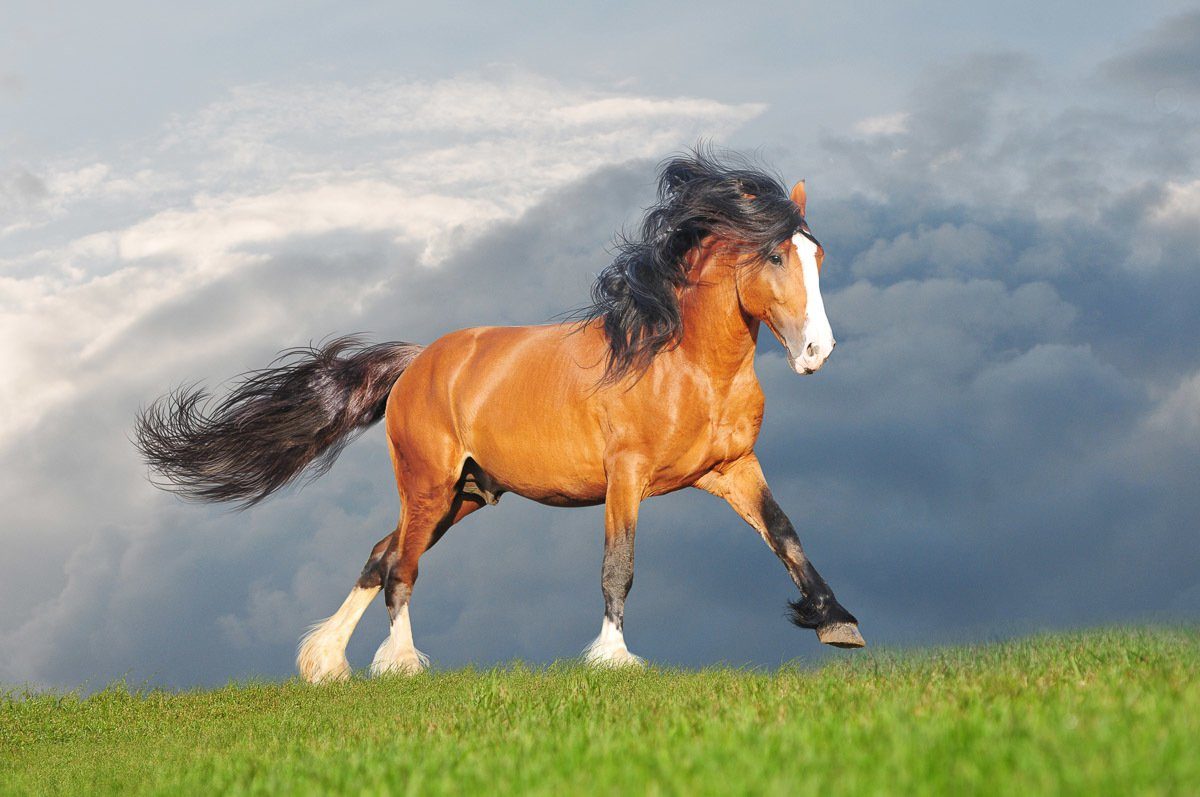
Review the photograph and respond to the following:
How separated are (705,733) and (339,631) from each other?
19.6ft

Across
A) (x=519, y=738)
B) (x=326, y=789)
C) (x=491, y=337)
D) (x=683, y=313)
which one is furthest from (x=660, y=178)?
(x=326, y=789)

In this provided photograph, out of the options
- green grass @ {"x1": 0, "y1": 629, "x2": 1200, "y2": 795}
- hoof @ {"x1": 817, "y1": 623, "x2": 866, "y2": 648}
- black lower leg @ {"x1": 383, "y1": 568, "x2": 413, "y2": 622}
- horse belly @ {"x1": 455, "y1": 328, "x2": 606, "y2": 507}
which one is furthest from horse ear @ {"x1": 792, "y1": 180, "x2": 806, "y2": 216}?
black lower leg @ {"x1": 383, "y1": 568, "x2": 413, "y2": 622}

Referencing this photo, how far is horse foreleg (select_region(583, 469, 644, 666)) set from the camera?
7883 mm

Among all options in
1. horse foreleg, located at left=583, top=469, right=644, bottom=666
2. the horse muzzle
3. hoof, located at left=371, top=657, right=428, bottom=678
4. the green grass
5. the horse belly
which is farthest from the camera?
hoof, located at left=371, top=657, right=428, bottom=678

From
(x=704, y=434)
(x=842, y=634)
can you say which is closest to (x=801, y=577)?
(x=842, y=634)

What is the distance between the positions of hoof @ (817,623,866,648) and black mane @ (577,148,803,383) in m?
2.14

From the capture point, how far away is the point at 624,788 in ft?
12.5

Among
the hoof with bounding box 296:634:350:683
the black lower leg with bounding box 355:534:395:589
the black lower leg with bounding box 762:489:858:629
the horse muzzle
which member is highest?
the horse muzzle

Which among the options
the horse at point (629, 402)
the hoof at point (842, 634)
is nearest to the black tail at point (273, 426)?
the horse at point (629, 402)

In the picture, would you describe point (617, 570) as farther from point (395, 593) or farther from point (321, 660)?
point (321, 660)

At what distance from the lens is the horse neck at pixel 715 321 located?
7.93 meters

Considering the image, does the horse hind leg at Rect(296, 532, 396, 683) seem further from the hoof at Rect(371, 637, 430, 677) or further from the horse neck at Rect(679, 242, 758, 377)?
the horse neck at Rect(679, 242, 758, 377)

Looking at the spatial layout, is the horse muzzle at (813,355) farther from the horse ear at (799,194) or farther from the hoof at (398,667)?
the hoof at (398,667)

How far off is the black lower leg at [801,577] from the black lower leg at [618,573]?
1045 mm
